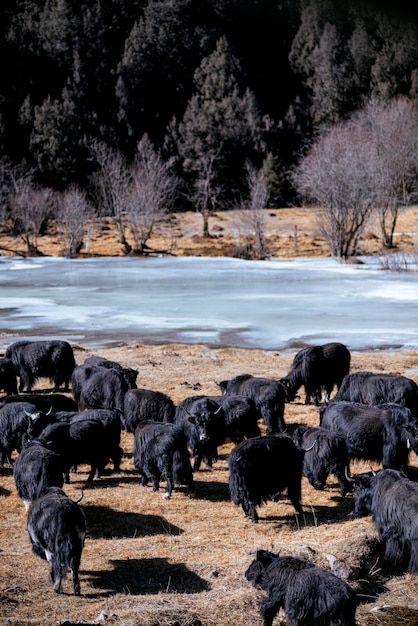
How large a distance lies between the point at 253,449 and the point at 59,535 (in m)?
2.43

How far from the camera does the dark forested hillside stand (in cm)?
6638

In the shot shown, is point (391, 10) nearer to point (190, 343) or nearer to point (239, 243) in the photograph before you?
point (190, 343)

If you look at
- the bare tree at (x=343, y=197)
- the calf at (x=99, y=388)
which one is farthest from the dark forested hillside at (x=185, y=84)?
the calf at (x=99, y=388)

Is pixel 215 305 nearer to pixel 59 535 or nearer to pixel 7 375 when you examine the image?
pixel 7 375

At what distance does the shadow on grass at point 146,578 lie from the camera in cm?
650

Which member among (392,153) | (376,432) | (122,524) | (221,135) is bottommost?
(122,524)

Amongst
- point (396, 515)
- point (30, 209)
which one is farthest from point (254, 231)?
point (396, 515)

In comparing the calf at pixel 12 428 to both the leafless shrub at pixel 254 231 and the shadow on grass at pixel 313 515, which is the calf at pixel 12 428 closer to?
the shadow on grass at pixel 313 515

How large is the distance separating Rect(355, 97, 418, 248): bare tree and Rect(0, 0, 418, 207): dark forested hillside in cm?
702

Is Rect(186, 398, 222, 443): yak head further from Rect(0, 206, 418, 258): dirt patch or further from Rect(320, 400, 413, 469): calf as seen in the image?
Rect(0, 206, 418, 258): dirt patch

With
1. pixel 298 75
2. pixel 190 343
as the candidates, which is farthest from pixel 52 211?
pixel 190 343

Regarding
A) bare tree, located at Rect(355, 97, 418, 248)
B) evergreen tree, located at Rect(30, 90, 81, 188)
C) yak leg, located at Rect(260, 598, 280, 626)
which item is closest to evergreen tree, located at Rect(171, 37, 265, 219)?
bare tree, located at Rect(355, 97, 418, 248)

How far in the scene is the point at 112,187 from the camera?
54062 mm

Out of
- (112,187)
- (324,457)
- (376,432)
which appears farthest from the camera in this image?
(112,187)
